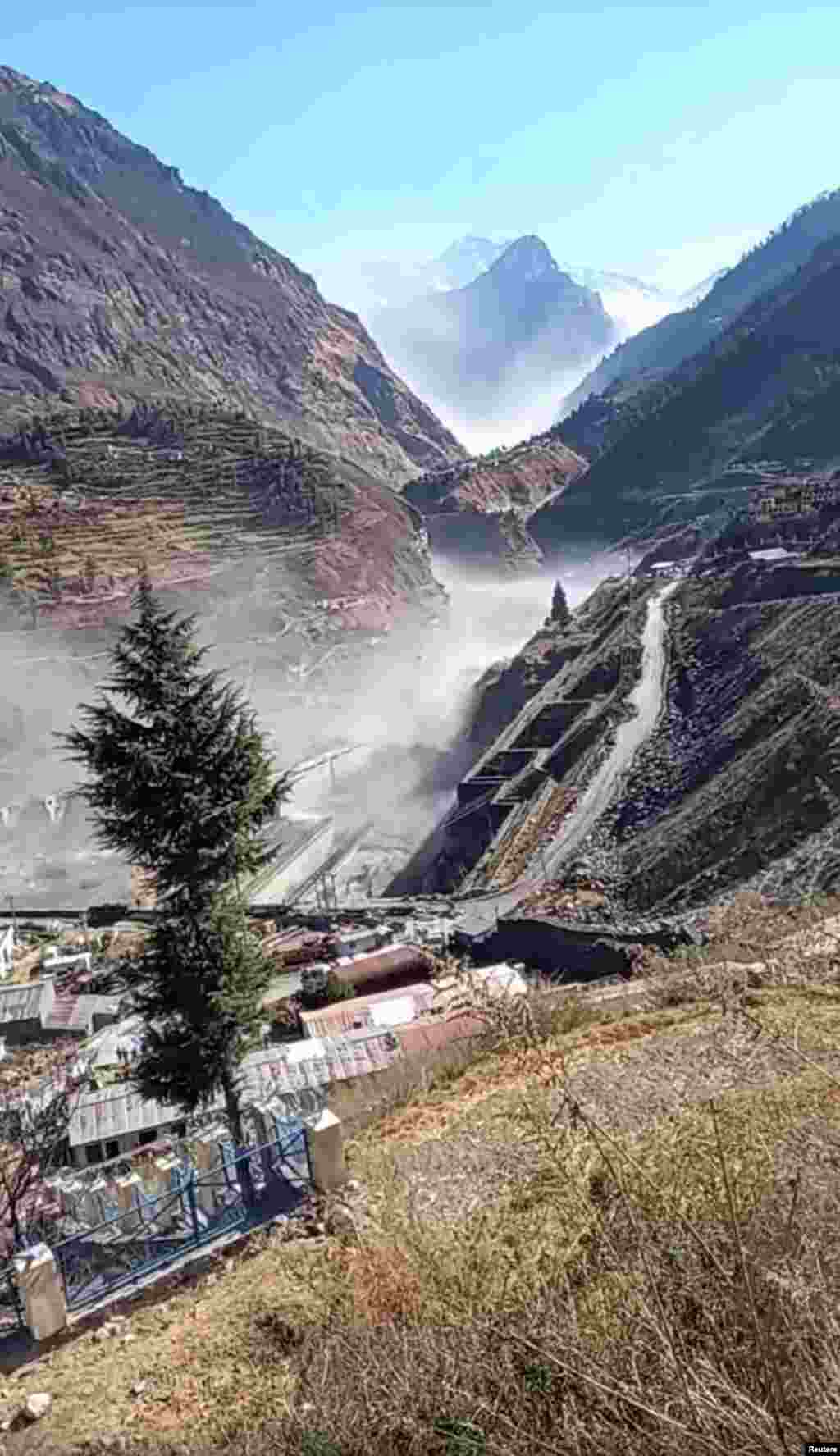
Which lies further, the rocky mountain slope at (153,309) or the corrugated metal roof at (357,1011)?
the rocky mountain slope at (153,309)

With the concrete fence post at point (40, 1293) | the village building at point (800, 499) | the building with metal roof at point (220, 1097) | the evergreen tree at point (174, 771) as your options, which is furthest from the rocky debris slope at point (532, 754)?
the concrete fence post at point (40, 1293)

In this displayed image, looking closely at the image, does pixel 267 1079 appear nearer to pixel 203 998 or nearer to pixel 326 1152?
pixel 203 998

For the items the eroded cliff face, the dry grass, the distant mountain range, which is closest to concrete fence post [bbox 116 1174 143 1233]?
the dry grass

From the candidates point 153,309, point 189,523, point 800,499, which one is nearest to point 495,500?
point 189,523

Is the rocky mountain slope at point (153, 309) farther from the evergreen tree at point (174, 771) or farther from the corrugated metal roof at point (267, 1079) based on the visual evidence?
the evergreen tree at point (174, 771)

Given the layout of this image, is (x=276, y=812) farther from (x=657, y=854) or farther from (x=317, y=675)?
(x=317, y=675)
